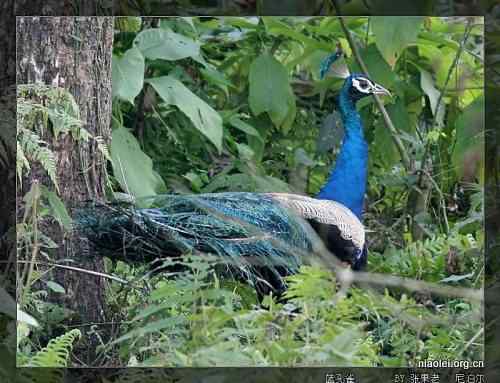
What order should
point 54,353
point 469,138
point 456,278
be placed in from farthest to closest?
point 469,138 → point 456,278 → point 54,353

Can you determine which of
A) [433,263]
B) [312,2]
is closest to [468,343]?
[433,263]

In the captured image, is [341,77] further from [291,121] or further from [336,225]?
[336,225]

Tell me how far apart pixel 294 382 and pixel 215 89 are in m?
0.69

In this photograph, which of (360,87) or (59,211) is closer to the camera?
A: (59,211)

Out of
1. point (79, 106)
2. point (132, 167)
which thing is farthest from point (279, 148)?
point (79, 106)

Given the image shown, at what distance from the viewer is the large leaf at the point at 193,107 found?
1.89m

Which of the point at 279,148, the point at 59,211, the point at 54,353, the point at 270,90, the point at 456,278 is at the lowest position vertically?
the point at 54,353

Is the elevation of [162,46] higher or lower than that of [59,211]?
higher

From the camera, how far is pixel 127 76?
6.10 ft

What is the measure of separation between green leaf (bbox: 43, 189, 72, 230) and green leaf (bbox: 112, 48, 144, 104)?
0.24 m

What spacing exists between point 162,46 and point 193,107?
143mm

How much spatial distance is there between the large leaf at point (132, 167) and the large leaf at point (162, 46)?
0.56ft

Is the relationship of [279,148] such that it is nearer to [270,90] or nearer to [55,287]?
[270,90]

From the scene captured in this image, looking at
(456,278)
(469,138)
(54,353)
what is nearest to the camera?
(54,353)
